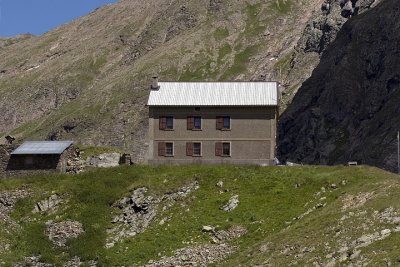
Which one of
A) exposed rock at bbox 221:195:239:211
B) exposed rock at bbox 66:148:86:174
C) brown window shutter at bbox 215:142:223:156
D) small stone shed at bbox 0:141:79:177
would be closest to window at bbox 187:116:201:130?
brown window shutter at bbox 215:142:223:156

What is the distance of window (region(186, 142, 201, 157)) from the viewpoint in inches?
2741

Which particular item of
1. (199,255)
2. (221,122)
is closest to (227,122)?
(221,122)

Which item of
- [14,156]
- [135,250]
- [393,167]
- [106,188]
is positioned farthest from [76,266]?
[393,167]

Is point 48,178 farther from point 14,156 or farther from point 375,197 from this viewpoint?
point 375,197

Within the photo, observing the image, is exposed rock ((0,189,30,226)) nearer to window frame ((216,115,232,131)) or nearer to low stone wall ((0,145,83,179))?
low stone wall ((0,145,83,179))

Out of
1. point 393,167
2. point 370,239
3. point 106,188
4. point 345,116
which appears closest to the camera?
point 370,239

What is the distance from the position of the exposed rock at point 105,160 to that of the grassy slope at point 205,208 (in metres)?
5.01

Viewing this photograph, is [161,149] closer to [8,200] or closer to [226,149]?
[226,149]

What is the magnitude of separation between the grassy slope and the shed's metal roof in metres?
3.55

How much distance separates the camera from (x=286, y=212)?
52.0 m

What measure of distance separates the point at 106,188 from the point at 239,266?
796 inches

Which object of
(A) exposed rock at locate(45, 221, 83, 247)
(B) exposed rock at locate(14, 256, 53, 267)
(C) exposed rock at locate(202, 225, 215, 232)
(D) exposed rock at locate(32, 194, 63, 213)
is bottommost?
(B) exposed rock at locate(14, 256, 53, 267)

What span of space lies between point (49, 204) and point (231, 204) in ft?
54.7

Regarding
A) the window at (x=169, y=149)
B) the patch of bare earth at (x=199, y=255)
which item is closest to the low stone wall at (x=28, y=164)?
the window at (x=169, y=149)
